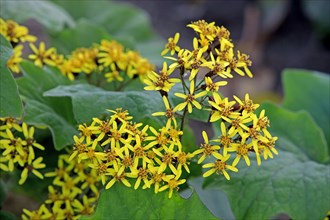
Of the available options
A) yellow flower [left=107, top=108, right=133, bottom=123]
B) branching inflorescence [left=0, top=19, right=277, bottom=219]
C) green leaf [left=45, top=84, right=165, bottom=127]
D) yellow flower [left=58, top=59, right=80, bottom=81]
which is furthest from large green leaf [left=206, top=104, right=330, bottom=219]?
yellow flower [left=58, top=59, right=80, bottom=81]

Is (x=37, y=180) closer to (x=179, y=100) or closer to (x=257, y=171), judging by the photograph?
(x=179, y=100)

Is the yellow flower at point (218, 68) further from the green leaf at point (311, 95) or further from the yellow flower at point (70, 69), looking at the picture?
the green leaf at point (311, 95)

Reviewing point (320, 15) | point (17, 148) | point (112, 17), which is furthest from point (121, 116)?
point (320, 15)

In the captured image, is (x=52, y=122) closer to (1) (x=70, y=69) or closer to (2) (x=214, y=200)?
(1) (x=70, y=69)

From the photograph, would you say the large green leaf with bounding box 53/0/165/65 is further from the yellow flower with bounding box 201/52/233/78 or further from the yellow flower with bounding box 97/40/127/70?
the yellow flower with bounding box 201/52/233/78

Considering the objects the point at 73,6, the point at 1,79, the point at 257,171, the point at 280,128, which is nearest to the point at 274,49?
the point at 73,6
